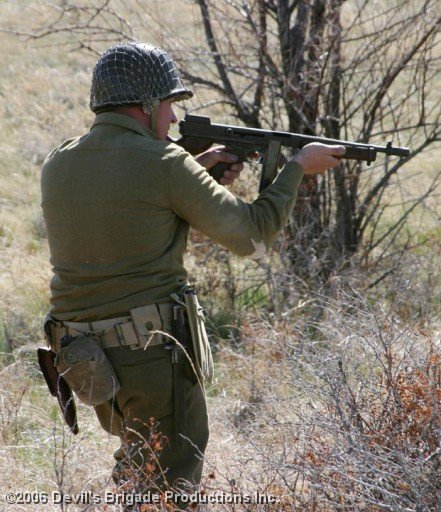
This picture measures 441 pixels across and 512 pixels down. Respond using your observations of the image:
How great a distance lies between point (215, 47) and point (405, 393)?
452 centimetres

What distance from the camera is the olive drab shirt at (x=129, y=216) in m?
3.28

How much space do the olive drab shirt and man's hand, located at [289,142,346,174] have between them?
27 cm

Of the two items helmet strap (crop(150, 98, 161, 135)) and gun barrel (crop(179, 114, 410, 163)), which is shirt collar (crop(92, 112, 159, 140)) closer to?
helmet strap (crop(150, 98, 161, 135))

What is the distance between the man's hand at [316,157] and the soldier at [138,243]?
21 centimetres

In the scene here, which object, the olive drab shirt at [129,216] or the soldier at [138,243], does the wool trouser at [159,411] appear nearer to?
the soldier at [138,243]

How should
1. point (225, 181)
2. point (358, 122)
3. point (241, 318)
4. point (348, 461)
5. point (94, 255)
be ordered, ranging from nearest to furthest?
point (348, 461) → point (94, 255) → point (225, 181) → point (241, 318) → point (358, 122)

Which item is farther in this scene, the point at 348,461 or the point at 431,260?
the point at 431,260

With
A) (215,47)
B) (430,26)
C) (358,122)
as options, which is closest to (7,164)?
(358,122)

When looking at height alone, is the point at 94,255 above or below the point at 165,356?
above

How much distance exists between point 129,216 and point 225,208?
0.34 meters

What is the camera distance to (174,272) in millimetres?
3455

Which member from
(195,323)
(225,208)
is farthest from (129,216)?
(195,323)

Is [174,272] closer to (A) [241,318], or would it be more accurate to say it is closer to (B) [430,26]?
(A) [241,318]

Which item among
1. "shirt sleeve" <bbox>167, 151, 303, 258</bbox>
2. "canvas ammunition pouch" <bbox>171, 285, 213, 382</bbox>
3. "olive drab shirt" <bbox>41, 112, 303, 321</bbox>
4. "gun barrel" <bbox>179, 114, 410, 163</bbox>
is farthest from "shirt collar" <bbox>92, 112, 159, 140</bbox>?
"canvas ammunition pouch" <bbox>171, 285, 213, 382</bbox>
